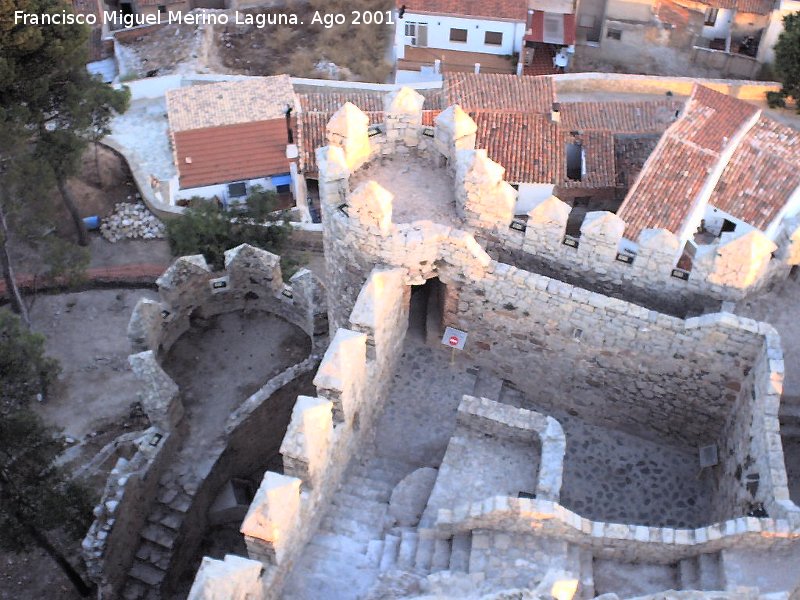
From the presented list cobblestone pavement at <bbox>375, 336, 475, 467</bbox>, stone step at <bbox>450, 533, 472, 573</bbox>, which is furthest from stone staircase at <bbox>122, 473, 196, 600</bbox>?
stone step at <bbox>450, 533, 472, 573</bbox>

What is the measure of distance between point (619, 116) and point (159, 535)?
2228 cm

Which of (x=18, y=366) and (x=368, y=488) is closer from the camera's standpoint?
(x=368, y=488)

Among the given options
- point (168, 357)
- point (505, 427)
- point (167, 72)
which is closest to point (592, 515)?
point (505, 427)

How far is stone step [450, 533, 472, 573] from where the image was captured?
13.0m

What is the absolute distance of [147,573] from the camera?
1927 cm

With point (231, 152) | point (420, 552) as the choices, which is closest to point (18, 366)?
point (420, 552)

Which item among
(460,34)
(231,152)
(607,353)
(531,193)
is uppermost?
(460,34)

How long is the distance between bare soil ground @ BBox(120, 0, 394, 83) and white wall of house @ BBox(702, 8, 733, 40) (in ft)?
48.5

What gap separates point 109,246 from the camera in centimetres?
3000

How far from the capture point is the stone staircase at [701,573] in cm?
1238

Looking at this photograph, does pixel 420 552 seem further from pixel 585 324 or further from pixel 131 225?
pixel 131 225

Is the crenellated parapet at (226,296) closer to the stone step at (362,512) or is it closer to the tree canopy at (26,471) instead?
the tree canopy at (26,471)

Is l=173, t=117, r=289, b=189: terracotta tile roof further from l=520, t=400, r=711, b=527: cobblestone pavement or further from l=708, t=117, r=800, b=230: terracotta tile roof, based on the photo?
l=520, t=400, r=711, b=527: cobblestone pavement

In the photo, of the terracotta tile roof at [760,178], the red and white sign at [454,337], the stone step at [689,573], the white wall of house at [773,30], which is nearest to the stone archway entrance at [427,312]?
the red and white sign at [454,337]
